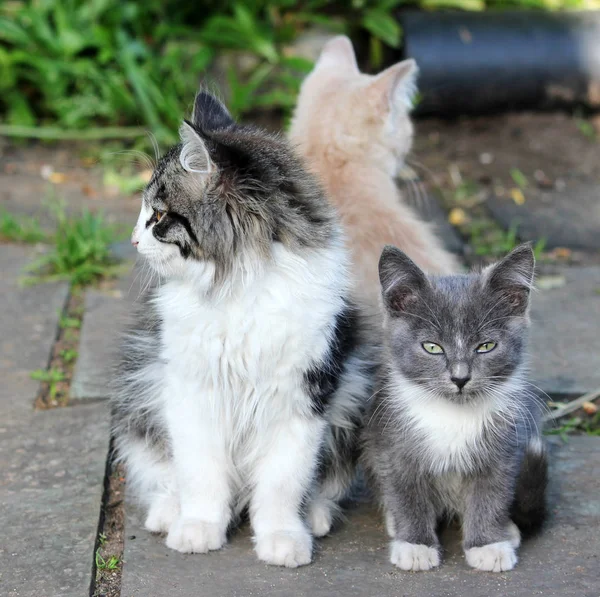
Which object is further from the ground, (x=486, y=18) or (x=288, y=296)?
(x=288, y=296)

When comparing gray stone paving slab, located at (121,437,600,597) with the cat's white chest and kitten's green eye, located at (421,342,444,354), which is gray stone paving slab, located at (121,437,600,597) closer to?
the cat's white chest

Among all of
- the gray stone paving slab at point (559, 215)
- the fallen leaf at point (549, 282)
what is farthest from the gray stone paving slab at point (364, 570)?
the gray stone paving slab at point (559, 215)

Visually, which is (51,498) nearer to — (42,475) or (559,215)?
(42,475)

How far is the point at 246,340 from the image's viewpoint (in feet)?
9.57

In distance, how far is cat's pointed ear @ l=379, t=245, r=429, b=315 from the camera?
2.96m

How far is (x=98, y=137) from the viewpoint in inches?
279

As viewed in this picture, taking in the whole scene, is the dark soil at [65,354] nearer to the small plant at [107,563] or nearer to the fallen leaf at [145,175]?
the small plant at [107,563]

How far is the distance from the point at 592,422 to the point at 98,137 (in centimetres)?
459

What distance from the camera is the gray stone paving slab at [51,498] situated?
2906mm

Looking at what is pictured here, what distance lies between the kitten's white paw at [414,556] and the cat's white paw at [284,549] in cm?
29

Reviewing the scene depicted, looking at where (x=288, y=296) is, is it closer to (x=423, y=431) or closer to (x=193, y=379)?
(x=193, y=379)

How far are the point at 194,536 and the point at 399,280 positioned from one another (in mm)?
1090

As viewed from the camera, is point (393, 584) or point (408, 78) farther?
point (408, 78)


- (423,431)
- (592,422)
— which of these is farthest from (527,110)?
(423,431)
